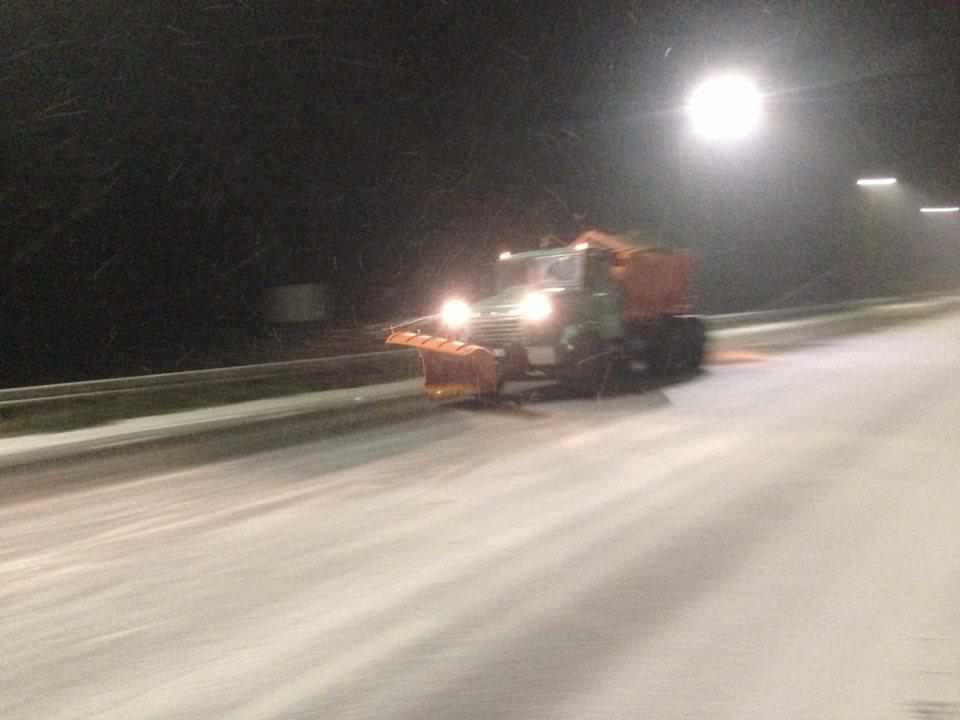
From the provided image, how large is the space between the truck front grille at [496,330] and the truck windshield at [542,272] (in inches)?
53.6

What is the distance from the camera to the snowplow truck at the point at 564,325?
18266 millimetres

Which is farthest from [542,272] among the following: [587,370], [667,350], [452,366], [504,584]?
[504,584]

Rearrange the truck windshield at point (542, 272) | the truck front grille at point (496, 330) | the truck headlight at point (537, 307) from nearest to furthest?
the truck headlight at point (537, 307)
the truck front grille at point (496, 330)
the truck windshield at point (542, 272)

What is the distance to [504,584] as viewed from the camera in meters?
7.31

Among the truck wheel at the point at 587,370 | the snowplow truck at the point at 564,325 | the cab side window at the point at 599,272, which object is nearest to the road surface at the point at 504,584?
the snowplow truck at the point at 564,325

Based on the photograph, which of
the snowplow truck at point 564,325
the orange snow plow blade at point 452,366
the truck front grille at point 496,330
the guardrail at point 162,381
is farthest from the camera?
the truck front grille at point 496,330

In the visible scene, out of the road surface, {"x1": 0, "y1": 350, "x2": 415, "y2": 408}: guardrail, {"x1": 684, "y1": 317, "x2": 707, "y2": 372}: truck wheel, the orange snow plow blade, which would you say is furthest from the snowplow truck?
the road surface

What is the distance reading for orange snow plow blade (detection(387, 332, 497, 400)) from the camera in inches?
698

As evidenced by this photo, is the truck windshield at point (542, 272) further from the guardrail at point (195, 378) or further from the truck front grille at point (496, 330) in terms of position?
the guardrail at point (195, 378)

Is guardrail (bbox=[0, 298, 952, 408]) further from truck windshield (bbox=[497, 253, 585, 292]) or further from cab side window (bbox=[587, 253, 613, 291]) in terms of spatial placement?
cab side window (bbox=[587, 253, 613, 291])

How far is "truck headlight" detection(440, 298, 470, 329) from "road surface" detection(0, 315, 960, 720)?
6.33 metres

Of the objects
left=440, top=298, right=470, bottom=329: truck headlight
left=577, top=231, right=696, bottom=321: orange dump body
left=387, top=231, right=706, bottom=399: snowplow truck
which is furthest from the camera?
left=577, top=231, right=696, bottom=321: orange dump body

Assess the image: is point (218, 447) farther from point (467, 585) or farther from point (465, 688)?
point (465, 688)

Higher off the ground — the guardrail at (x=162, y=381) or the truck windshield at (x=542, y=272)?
the truck windshield at (x=542, y=272)
